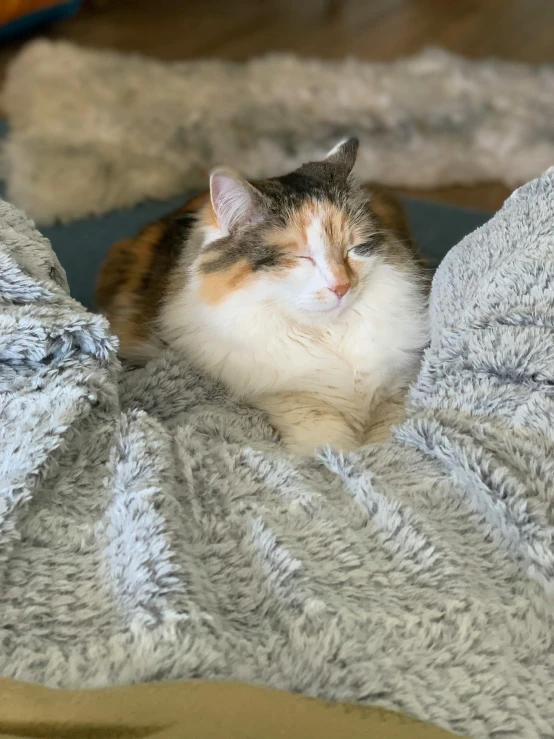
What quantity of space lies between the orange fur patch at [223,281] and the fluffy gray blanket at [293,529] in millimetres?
228

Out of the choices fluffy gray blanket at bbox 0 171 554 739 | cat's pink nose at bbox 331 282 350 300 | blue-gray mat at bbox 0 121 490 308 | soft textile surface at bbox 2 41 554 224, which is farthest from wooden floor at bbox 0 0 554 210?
fluffy gray blanket at bbox 0 171 554 739

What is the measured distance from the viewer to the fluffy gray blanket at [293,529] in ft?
1.99

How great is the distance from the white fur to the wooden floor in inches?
85.1

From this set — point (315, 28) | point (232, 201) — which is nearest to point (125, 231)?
point (232, 201)

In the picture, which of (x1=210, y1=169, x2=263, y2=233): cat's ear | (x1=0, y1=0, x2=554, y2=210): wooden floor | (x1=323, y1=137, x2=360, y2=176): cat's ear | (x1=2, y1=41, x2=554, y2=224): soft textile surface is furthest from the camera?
(x1=0, y1=0, x2=554, y2=210): wooden floor

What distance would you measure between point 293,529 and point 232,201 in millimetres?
581

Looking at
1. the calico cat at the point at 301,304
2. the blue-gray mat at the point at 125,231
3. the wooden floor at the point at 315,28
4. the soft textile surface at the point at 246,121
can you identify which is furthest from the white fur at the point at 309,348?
the wooden floor at the point at 315,28

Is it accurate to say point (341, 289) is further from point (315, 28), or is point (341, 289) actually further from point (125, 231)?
point (315, 28)

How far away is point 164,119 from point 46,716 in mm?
2225

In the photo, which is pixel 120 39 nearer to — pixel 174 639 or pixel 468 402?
pixel 468 402

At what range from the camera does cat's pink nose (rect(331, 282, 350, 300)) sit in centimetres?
108

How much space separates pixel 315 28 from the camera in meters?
3.33

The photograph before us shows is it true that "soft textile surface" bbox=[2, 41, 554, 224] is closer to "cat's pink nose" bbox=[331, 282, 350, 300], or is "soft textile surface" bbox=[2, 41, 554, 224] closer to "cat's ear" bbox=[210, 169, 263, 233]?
"cat's ear" bbox=[210, 169, 263, 233]

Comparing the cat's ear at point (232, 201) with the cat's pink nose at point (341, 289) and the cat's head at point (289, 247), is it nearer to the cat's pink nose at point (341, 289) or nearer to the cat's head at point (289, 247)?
the cat's head at point (289, 247)
